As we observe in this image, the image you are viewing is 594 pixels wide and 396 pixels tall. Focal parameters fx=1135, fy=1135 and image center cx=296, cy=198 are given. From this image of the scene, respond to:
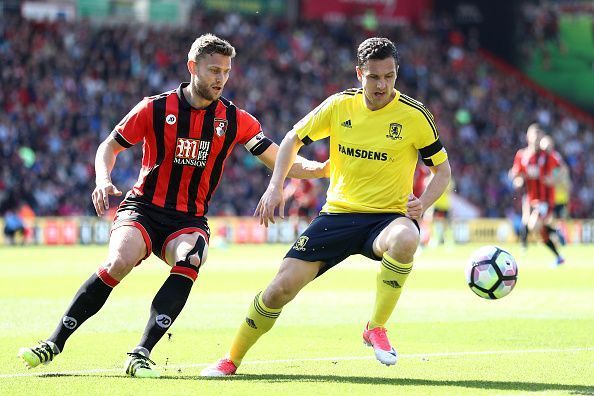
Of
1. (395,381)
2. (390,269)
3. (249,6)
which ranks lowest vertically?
(395,381)

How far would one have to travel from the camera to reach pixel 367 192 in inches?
309

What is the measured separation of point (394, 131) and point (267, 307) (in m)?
1.48

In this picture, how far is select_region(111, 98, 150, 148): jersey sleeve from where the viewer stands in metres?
7.88

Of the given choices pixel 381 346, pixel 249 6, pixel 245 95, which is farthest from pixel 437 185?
pixel 249 6

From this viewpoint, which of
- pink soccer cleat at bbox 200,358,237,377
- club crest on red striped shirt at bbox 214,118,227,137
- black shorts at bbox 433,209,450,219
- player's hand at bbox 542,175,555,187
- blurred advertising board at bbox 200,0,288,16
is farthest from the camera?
blurred advertising board at bbox 200,0,288,16

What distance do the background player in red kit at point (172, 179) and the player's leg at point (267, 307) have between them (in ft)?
1.50

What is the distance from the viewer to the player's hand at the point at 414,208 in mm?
7641

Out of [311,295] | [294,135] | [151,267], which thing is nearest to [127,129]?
[294,135]

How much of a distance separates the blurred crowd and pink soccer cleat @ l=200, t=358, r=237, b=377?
2020 cm

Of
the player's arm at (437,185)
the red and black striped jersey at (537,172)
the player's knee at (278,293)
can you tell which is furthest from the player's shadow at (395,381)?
the red and black striped jersey at (537,172)

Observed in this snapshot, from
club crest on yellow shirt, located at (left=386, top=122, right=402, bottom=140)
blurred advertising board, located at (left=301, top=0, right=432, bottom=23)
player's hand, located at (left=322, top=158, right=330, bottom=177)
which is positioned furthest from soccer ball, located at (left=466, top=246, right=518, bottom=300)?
blurred advertising board, located at (left=301, top=0, right=432, bottom=23)

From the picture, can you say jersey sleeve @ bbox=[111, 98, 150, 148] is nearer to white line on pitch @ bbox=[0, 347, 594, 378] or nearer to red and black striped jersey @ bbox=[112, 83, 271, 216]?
red and black striped jersey @ bbox=[112, 83, 271, 216]

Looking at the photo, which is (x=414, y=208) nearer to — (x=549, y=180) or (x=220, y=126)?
(x=220, y=126)

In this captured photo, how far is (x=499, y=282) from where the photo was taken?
9.45 meters
